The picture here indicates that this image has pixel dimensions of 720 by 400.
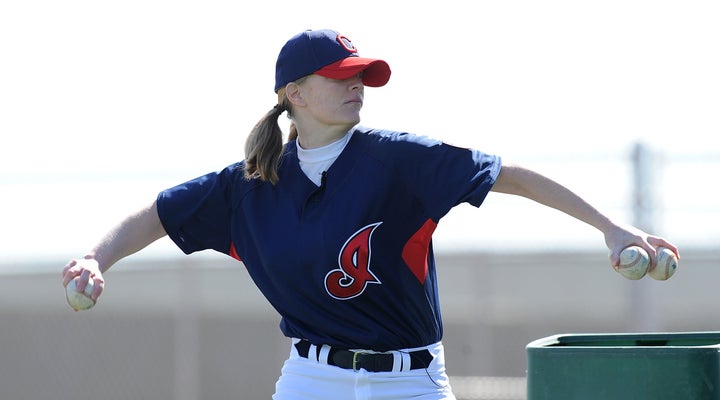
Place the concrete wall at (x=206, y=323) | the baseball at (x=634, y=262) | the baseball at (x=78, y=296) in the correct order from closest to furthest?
the baseball at (x=634, y=262), the baseball at (x=78, y=296), the concrete wall at (x=206, y=323)

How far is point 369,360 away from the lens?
3781 millimetres

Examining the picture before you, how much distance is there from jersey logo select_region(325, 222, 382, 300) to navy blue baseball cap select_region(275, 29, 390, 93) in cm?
61

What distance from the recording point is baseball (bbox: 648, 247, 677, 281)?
3295 mm

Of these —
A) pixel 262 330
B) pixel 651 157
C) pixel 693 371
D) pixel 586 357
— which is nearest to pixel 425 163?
pixel 586 357

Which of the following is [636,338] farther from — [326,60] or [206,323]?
[206,323]

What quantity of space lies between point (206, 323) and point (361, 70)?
21.2 ft

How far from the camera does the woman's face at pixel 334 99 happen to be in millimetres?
3955

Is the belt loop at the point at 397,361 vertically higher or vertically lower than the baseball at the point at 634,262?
lower

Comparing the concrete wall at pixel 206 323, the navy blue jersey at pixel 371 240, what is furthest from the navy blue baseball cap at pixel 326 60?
the concrete wall at pixel 206 323

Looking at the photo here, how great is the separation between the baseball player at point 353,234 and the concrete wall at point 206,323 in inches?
211

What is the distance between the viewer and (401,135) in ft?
12.8

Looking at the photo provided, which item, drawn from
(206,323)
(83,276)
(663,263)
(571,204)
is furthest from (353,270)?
(206,323)

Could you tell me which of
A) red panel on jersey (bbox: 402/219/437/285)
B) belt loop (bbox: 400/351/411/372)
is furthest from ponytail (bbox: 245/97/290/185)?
belt loop (bbox: 400/351/411/372)

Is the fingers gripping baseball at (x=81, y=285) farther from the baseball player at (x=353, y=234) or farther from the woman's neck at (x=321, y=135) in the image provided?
the woman's neck at (x=321, y=135)
